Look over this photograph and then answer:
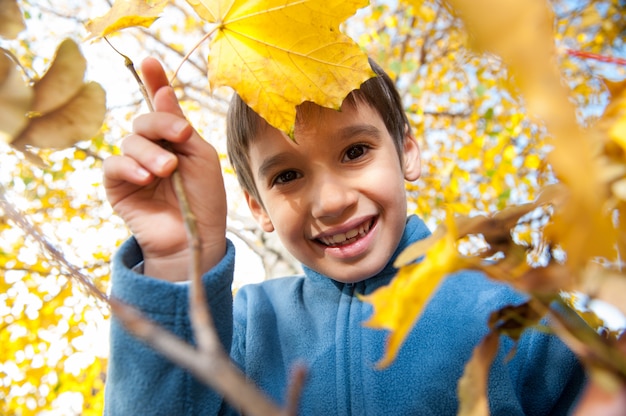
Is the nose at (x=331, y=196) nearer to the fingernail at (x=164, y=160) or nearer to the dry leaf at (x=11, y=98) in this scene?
the fingernail at (x=164, y=160)

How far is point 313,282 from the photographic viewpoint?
1186 mm

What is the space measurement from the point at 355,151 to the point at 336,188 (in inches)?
4.3

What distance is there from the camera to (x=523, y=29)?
165mm

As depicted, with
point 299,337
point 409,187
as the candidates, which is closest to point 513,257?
point 299,337

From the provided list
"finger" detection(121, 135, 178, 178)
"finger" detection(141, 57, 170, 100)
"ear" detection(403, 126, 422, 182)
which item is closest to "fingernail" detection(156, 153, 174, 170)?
"finger" detection(121, 135, 178, 178)

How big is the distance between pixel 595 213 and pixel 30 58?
3.76 m

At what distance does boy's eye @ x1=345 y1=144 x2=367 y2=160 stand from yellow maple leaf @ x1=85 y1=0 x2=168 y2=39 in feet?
1.67

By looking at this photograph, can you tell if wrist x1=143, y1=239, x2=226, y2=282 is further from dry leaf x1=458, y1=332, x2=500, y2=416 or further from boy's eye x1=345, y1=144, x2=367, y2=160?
dry leaf x1=458, y1=332, x2=500, y2=416

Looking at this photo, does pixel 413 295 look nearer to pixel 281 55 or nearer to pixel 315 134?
pixel 281 55

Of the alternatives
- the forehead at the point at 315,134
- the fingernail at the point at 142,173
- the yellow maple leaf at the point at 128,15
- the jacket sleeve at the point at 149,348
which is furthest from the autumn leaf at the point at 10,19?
the forehead at the point at 315,134

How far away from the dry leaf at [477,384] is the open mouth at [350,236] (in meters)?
0.72

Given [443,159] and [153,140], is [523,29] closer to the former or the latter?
[153,140]

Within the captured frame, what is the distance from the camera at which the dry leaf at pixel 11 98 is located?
13.1 inches

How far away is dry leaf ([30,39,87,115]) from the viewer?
0.40 meters
